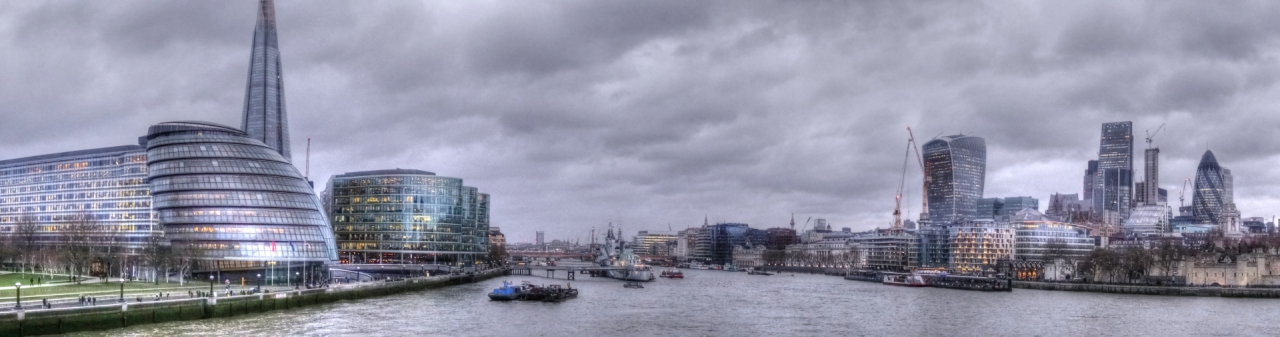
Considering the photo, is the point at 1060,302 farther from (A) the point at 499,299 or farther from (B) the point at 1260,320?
(A) the point at 499,299

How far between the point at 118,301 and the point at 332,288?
31.4 m

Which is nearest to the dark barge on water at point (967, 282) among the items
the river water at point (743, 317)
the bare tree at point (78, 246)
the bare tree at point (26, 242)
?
the river water at point (743, 317)

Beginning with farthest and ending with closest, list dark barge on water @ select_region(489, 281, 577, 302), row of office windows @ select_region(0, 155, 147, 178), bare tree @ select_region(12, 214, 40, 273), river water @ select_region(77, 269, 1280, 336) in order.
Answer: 1. row of office windows @ select_region(0, 155, 147, 178)
2. bare tree @ select_region(12, 214, 40, 273)
3. dark barge on water @ select_region(489, 281, 577, 302)
4. river water @ select_region(77, 269, 1280, 336)

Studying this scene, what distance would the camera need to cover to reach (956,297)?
131 m

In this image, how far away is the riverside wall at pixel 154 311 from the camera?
188 ft

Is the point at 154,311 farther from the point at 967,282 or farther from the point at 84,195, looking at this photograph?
the point at 967,282

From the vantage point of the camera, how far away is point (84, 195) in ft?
516

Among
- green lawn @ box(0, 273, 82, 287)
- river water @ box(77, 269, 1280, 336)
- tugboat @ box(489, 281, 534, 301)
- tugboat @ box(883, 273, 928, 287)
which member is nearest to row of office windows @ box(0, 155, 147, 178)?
green lawn @ box(0, 273, 82, 287)

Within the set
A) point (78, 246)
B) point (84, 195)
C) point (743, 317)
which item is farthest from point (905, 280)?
point (84, 195)

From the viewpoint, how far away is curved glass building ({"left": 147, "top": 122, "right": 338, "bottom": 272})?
128 meters

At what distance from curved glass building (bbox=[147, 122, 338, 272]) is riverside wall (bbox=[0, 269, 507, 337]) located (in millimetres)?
32303

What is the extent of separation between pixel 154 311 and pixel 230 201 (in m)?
66.0

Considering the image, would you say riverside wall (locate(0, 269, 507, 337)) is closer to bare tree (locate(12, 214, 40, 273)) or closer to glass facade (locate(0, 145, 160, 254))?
bare tree (locate(12, 214, 40, 273))

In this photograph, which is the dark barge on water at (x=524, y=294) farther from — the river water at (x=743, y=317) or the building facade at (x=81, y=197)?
the building facade at (x=81, y=197)
